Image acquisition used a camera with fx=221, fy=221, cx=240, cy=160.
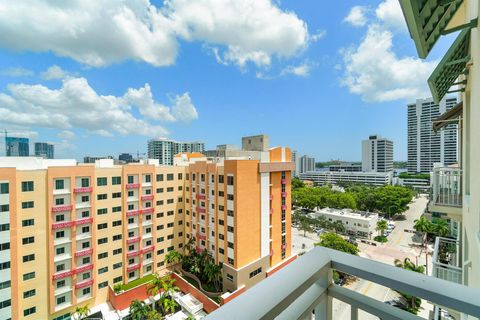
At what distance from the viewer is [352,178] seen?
67.2m

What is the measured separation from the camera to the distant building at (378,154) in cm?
7100

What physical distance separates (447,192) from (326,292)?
16.7ft

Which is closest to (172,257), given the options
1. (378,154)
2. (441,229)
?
(441,229)

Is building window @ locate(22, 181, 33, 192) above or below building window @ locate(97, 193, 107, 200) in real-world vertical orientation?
above

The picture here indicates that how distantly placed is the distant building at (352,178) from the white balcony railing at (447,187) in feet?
216

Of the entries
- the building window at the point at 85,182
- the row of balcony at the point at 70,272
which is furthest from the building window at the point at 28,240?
the building window at the point at 85,182

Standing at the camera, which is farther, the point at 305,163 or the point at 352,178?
the point at 305,163

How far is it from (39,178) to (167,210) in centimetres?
939

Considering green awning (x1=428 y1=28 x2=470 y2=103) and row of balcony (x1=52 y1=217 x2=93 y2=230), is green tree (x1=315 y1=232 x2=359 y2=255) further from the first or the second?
row of balcony (x1=52 y1=217 x2=93 y2=230)

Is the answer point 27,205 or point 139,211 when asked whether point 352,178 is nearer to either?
point 139,211

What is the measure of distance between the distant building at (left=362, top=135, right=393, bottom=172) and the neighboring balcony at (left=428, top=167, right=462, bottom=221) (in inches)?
3049

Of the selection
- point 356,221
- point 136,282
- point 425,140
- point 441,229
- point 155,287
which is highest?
point 425,140

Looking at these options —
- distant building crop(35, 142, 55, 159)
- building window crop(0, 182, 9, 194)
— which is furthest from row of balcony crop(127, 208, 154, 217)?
distant building crop(35, 142, 55, 159)

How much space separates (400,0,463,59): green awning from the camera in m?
1.47
